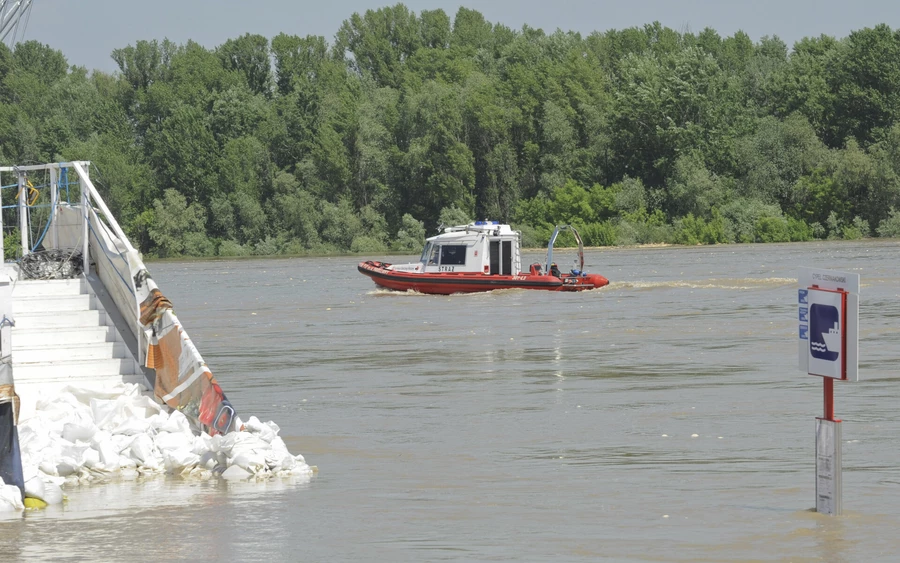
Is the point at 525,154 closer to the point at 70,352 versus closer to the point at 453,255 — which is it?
the point at 453,255

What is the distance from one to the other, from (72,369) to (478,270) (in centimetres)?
2884

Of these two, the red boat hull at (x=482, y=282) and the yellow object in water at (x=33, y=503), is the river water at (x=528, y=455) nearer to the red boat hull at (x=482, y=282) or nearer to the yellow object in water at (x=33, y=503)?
the yellow object in water at (x=33, y=503)

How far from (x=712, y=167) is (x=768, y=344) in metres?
66.4

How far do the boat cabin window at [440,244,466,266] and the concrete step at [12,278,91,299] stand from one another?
2756 cm

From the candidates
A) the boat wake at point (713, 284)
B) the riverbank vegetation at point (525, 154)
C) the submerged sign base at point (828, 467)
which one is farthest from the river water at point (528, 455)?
the riverbank vegetation at point (525, 154)

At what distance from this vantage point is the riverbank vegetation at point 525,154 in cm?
8569

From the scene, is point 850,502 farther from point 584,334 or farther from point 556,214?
point 556,214

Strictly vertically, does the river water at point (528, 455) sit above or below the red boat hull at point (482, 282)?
below

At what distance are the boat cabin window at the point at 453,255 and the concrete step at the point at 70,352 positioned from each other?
93.3 ft

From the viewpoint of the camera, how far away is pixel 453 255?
43.1 metres

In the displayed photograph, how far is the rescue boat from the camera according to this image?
4181 cm

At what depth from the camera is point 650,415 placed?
631 inches

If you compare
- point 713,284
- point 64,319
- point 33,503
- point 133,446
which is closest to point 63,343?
point 64,319

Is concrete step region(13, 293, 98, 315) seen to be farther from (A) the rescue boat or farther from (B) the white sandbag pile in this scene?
(A) the rescue boat
